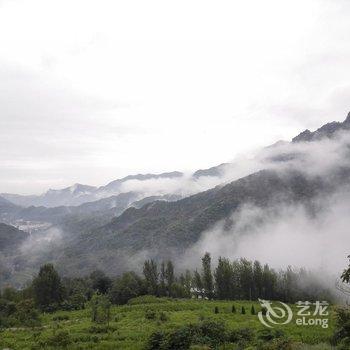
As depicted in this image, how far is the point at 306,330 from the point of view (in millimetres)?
45969

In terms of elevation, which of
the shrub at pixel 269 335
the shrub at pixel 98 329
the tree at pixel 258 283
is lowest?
the tree at pixel 258 283

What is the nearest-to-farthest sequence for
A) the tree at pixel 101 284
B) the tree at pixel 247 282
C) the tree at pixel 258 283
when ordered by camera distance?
the tree at pixel 101 284 → the tree at pixel 247 282 → the tree at pixel 258 283

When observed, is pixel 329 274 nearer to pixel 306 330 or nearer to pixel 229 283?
pixel 229 283

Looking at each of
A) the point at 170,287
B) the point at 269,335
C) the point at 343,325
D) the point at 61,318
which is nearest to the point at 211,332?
the point at 269,335

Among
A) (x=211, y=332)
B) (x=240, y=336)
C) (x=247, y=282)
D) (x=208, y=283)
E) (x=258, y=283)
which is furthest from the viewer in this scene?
(x=208, y=283)

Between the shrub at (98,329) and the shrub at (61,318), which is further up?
the shrub at (98,329)

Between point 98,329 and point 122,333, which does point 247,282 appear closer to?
point 98,329

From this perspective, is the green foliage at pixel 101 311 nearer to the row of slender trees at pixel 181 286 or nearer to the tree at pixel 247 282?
the row of slender trees at pixel 181 286

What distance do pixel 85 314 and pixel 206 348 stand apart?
42018 millimetres

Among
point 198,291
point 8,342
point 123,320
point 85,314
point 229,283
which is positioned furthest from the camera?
point 198,291

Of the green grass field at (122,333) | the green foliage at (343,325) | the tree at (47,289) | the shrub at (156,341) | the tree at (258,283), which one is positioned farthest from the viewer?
the tree at (258,283)

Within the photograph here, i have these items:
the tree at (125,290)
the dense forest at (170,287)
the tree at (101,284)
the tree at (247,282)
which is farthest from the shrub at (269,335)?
the tree at (247,282)

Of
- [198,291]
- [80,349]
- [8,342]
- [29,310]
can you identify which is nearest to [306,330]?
[80,349]

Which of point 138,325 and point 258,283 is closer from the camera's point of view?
point 138,325
